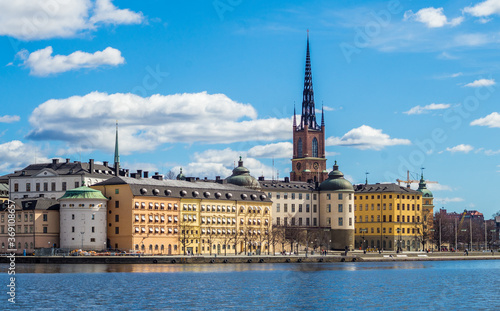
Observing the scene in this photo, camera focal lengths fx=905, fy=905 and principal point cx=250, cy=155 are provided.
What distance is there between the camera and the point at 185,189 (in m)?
155

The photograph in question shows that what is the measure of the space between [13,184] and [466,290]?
317ft

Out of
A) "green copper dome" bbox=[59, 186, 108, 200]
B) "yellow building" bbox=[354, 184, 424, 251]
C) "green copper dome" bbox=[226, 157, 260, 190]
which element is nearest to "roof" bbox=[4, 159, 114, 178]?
"green copper dome" bbox=[59, 186, 108, 200]

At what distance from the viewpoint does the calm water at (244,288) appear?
252ft

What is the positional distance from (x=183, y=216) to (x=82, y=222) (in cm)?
1864

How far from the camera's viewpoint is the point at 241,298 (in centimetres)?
8031

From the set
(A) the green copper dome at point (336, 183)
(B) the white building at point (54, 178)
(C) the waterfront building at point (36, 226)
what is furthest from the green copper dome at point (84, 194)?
(A) the green copper dome at point (336, 183)

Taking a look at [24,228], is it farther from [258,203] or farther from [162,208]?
[258,203]

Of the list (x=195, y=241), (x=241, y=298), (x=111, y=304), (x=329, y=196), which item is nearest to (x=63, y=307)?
(x=111, y=304)

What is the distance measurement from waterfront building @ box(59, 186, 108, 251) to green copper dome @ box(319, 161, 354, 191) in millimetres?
61557

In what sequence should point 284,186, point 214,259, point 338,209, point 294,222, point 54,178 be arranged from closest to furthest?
1. point 214,259
2. point 54,178
3. point 338,209
4. point 294,222
5. point 284,186

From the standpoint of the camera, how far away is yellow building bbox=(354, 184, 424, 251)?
193 metres

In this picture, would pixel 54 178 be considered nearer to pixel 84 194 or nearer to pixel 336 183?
pixel 84 194

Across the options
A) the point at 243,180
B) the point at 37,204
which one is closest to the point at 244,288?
the point at 37,204

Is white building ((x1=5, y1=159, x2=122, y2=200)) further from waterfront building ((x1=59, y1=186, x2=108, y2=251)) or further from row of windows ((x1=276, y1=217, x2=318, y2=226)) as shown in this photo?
row of windows ((x1=276, y1=217, x2=318, y2=226))
